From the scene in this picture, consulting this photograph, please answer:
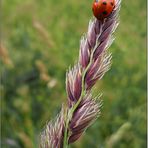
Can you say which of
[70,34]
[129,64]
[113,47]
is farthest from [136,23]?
[113,47]

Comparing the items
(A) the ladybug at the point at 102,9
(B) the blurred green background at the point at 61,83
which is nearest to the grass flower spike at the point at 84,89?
(A) the ladybug at the point at 102,9

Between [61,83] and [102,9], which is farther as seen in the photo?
[61,83]

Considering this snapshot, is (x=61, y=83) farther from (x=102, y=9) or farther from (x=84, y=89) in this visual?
(x=84, y=89)

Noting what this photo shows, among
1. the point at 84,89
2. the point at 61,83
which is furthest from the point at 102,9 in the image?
the point at 61,83

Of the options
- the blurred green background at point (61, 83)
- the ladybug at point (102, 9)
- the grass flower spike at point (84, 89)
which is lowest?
the grass flower spike at point (84, 89)

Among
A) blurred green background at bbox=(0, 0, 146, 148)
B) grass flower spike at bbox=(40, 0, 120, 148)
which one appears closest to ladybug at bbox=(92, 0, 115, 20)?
grass flower spike at bbox=(40, 0, 120, 148)

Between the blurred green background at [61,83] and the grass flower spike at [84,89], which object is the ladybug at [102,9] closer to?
the grass flower spike at [84,89]
